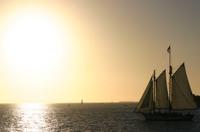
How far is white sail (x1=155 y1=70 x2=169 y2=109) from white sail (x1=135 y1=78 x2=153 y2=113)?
2.47m

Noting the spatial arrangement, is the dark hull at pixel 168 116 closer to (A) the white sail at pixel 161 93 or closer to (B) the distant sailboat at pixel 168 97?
(B) the distant sailboat at pixel 168 97

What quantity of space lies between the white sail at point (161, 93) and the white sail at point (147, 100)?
2.47 m

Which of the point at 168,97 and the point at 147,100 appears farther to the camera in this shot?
the point at 168,97

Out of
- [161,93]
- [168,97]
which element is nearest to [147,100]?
[161,93]

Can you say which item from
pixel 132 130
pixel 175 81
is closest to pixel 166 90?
pixel 175 81

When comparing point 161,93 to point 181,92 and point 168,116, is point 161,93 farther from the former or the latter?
point 168,116

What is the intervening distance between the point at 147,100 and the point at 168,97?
6731mm

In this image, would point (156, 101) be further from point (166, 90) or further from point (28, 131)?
point (28, 131)

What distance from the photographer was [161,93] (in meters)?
124

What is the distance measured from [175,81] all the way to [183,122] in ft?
31.6

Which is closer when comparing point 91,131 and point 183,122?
point 91,131

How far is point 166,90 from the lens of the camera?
124m

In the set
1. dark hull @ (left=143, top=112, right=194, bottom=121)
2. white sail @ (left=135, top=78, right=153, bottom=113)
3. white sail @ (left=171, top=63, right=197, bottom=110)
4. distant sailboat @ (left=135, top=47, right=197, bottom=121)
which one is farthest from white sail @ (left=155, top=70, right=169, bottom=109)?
white sail @ (left=135, top=78, right=153, bottom=113)

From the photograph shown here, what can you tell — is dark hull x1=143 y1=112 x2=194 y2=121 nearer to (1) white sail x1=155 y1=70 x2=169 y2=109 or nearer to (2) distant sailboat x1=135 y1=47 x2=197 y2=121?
(2) distant sailboat x1=135 y1=47 x2=197 y2=121
